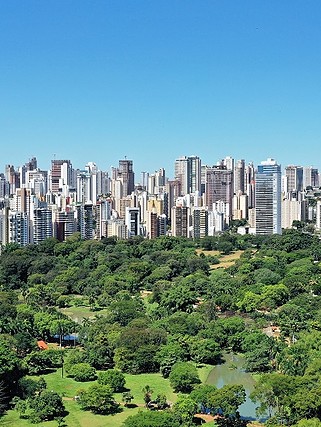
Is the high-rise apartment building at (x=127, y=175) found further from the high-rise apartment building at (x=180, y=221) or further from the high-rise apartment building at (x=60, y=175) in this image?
the high-rise apartment building at (x=180, y=221)

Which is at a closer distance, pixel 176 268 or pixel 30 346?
pixel 30 346

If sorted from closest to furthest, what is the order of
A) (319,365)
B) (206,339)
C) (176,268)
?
(319,365)
(206,339)
(176,268)

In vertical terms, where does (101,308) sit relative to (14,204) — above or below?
below

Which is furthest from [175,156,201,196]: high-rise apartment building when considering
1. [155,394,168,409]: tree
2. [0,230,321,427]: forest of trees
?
[155,394,168,409]: tree

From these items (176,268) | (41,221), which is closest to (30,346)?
(176,268)

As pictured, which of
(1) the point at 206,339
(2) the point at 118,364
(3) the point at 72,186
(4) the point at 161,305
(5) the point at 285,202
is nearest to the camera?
(2) the point at 118,364

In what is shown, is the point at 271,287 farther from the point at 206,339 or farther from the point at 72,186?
the point at 72,186

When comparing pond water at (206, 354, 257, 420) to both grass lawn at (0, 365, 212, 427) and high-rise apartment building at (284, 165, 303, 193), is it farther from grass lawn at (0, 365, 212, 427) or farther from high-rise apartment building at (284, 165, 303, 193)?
high-rise apartment building at (284, 165, 303, 193)

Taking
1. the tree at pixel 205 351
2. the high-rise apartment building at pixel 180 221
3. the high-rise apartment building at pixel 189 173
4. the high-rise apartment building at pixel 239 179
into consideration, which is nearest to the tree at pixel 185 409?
the tree at pixel 205 351
